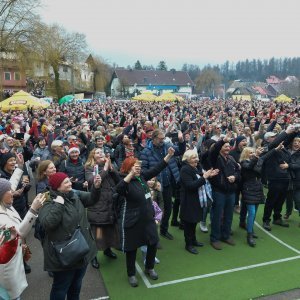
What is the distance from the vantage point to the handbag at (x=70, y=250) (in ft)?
10.7

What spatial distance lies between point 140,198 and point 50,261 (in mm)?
1530

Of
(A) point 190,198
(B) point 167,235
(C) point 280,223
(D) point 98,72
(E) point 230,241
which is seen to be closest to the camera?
(A) point 190,198

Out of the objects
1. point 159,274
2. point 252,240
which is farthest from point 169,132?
point 159,274

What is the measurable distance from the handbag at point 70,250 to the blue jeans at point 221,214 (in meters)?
3.09

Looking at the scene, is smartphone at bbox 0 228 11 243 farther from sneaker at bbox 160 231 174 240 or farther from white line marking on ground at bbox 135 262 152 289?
sneaker at bbox 160 231 174 240

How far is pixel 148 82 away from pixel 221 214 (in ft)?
289

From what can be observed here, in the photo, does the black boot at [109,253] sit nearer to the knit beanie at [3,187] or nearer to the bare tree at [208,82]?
the knit beanie at [3,187]

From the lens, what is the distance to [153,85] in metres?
90.4

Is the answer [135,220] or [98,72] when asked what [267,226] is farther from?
[98,72]

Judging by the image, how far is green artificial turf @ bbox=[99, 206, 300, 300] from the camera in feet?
15.1

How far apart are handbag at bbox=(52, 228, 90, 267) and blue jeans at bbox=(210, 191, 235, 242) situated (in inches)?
122

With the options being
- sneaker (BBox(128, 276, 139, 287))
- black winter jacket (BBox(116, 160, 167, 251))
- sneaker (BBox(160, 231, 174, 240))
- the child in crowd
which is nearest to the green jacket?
black winter jacket (BBox(116, 160, 167, 251))

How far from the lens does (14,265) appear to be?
3.12 meters

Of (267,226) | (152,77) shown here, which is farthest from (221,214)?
(152,77)
